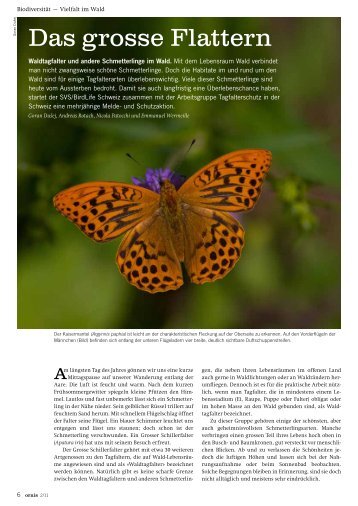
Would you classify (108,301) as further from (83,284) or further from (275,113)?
(275,113)

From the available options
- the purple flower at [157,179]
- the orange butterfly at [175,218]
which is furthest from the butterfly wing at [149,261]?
the purple flower at [157,179]

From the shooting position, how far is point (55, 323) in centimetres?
264

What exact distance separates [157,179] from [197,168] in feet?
1.34

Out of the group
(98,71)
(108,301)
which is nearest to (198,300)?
(108,301)

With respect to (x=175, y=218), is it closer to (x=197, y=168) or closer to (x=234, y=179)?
(x=234, y=179)

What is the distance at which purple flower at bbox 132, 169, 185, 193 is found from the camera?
2115mm

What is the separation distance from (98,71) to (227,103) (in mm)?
570

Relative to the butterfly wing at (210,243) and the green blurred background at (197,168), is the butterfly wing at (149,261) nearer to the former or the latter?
the butterfly wing at (210,243)

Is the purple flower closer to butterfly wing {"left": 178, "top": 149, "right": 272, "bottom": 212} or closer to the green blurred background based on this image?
butterfly wing {"left": 178, "top": 149, "right": 272, "bottom": 212}

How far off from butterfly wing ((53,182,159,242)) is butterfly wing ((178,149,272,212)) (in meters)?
0.19

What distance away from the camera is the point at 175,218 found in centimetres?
204

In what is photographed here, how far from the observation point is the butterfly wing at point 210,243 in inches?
78.7

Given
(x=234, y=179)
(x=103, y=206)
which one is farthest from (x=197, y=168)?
(x=103, y=206)

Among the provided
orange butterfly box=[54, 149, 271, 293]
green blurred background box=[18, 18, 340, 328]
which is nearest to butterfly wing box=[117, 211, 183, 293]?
orange butterfly box=[54, 149, 271, 293]
